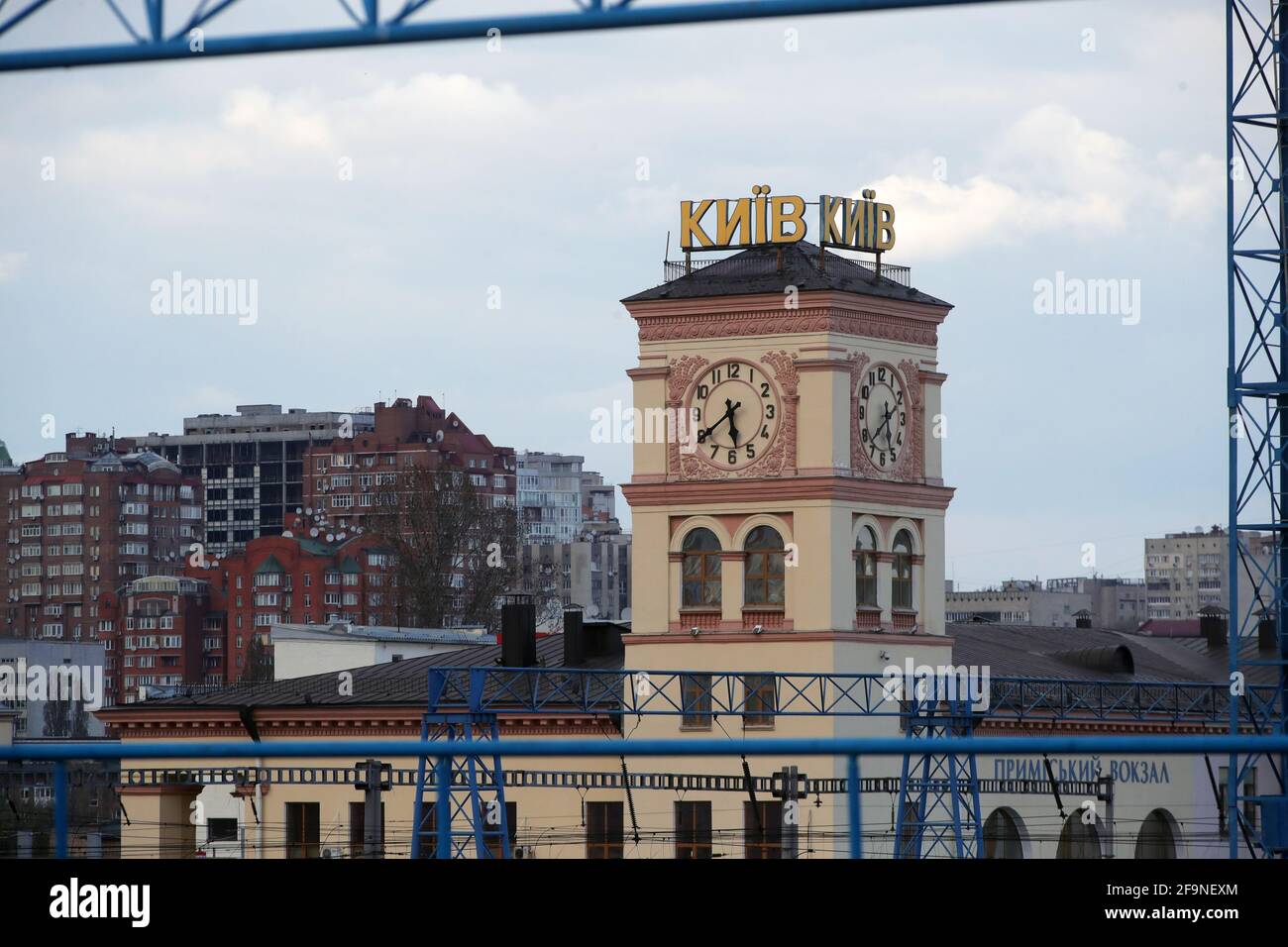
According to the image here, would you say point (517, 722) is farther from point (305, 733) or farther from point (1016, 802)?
point (1016, 802)

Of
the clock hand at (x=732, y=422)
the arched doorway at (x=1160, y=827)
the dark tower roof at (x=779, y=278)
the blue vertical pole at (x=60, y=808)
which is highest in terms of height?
the dark tower roof at (x=779, y=278)

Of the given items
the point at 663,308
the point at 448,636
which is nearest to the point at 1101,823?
the point at 663,308

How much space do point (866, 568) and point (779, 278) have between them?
692cm

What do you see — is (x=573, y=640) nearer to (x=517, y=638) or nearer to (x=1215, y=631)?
(x=517, y=638)

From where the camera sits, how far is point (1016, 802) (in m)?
55.8

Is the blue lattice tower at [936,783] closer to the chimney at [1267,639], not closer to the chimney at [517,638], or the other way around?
the chimney at [517,638]

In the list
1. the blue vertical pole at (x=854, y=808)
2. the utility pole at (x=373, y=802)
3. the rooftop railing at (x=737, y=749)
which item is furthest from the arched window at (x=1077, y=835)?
the rooftop railing at (x=737, y=749)

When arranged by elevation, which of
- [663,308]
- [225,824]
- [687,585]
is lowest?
[225,824]

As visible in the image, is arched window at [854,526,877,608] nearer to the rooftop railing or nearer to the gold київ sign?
the gold київ sign

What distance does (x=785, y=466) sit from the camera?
56781 millimetres

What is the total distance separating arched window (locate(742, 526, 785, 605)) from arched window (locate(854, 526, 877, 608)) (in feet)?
6.07

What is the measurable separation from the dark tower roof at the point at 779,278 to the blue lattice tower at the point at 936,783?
10.9 meters

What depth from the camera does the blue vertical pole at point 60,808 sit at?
14289 millimetres
